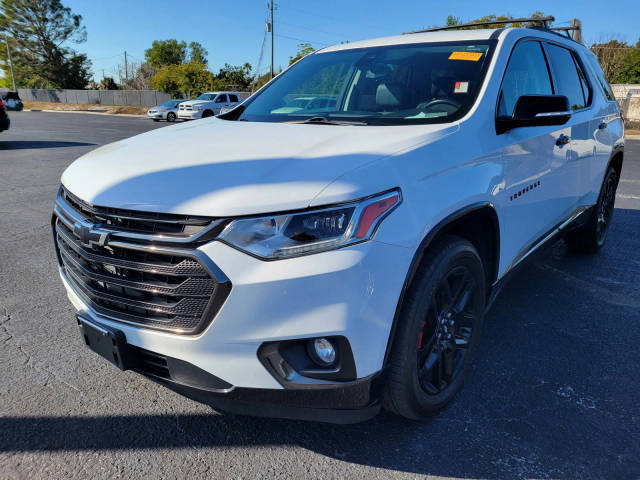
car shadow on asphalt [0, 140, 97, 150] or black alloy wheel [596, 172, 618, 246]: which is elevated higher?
black alloy wheel [596, 172, 618, 246]

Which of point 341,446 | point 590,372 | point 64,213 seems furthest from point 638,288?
point 64,213

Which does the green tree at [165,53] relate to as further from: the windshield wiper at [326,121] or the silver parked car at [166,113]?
the windshield wiper at [326,121]

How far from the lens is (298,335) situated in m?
1.73

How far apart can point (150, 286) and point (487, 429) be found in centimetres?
163

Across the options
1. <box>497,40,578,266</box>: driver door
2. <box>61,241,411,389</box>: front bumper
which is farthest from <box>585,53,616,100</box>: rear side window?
<box>61,241,411,389</box>: front bumper

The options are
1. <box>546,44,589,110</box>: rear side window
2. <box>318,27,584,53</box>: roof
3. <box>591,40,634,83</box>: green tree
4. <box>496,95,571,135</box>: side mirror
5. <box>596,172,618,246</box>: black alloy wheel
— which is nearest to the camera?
<box>496,95,571,135</box>: side mirror

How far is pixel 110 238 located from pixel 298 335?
81 cm

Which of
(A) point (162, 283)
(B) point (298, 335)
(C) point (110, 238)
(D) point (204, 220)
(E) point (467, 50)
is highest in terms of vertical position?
(E) point (467, 50)

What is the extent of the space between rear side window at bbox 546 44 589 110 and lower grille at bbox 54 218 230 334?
298 cm

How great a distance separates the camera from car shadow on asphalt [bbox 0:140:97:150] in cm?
1285

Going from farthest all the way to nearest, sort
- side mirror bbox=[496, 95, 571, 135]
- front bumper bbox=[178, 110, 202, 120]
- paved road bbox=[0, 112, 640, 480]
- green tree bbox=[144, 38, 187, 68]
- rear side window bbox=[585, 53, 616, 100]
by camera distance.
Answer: green tree bbox=[144, 38, 187, 68]
front bumper bbox=[178, 110, 202, 120]
rear side window bbox=[585, 53, 616, 100]
side mirror bbox=[496, 95, 571, 135]
paved road bbox=[0, 112, 640, 480]

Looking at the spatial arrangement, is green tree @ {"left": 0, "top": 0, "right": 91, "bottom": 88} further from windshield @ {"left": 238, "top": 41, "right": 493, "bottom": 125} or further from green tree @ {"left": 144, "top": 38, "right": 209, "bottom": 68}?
windshield @ {"left": 238, "top": 41, "right": 493, "bottom": 125}

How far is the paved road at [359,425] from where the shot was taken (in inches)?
81.7

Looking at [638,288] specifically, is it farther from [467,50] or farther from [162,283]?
[162,283]
